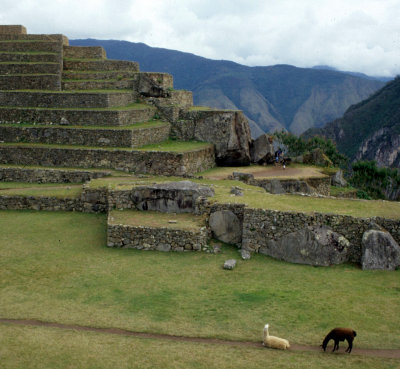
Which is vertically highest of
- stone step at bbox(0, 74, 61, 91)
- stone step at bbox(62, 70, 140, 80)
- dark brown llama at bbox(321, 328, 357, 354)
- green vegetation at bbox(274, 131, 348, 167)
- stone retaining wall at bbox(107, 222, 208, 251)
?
stone step at bbox(62, 70, 140, 80)

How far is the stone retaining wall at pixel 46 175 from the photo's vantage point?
25.5m

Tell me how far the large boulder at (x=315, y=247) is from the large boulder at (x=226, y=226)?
211 centimetres

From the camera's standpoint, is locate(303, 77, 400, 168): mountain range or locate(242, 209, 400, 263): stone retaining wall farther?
locate(303, 77, 400, 168): mountain range

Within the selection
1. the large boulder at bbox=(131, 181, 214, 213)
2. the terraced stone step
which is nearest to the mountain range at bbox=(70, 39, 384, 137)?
the terraced stone step

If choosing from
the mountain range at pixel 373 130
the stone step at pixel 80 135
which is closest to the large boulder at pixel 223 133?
the stone step at pixel 80 135

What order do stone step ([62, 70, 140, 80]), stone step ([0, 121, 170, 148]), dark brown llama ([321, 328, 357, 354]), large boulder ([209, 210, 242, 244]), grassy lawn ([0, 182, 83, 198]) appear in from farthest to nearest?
1. stone step ([62, 70, 140, 80])
2. stone step ([0, 121, 170, 148])
3. grassy lawn ([0, 182, 83, 198])
4. large boulder ([209, 210, 242, 244])
5. dark brown llama ([321, 328, 357, 354])

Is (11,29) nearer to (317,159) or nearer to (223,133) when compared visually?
(223,133)

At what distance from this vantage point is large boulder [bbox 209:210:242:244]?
17.5 meters

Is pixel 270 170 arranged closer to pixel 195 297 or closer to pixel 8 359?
pixel 195 297

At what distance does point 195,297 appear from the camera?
1308 centimetres

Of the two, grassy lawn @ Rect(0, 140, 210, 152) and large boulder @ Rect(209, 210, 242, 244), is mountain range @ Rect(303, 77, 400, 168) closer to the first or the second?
grassy lawn @ Rect(0, 140, 210, 152)

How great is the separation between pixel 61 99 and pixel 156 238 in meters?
17.9

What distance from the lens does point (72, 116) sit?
1158 inches

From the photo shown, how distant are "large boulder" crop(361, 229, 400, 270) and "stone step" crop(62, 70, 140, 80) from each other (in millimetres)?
24359
